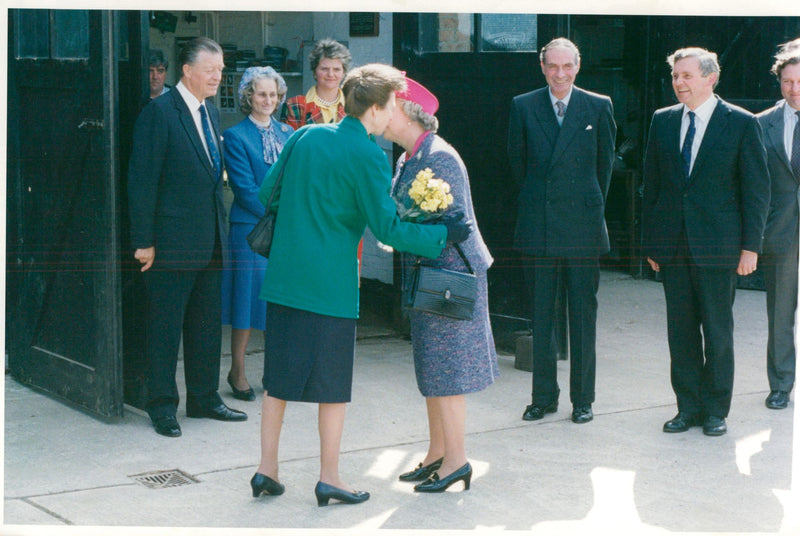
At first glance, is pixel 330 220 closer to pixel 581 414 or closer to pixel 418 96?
pixel 418 96

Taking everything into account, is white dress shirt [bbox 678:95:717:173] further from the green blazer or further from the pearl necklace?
the pearl necklace

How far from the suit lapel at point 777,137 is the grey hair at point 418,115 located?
2.48 meters

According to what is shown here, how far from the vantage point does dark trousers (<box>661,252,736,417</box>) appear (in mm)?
5793

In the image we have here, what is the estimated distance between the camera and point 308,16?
32.7 ft

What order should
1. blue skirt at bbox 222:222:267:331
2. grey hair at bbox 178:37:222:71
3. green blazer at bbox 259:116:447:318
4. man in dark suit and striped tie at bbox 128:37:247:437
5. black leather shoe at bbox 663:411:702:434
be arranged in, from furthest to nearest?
1. blue skirt at bbox 222:222:267:331
2. black leather shoe at bbox 663:411:702:434
3. grey hair at bbox 178:37:222:71
4. man in dark suit and striped tie at bbox 128:37:247:437
5. green blazer at bbox 259:116:447:318

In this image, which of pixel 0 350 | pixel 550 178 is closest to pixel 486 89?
pixel 550 178

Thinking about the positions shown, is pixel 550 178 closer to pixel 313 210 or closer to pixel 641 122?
pixel 313 210

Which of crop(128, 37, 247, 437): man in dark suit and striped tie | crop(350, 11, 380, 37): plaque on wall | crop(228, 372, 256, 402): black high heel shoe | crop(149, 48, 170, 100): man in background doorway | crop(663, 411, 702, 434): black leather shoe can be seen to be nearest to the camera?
crop(128, 37, 247, 437): man in dark suit and striped tie

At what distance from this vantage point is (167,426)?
5.74m

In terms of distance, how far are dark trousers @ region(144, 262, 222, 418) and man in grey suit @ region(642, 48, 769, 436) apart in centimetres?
239

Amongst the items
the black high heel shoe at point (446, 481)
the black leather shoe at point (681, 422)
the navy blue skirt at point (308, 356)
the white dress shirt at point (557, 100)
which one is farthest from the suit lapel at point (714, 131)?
the navy blue skirt at point (308, 356)

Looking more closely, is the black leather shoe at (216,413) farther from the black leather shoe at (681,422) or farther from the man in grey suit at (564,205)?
the black leather shoe at (681,422)

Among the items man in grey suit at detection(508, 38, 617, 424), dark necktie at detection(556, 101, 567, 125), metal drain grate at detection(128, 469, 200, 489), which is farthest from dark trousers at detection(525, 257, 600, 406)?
metal drain grate at detection(128, 469, 200, 489)

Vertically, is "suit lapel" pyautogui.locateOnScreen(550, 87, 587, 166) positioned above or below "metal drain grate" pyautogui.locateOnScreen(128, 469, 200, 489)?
above
